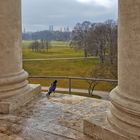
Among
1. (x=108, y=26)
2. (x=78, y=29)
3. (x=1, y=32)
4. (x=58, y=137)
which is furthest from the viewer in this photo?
(x=78, y=29)

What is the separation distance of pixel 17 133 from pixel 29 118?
1278 millimetres

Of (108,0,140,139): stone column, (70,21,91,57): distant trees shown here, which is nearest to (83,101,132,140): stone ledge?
(108,0,140,139): stone column

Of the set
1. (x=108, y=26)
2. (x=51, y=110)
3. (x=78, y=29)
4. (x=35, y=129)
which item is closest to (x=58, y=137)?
(x=35, y=129)

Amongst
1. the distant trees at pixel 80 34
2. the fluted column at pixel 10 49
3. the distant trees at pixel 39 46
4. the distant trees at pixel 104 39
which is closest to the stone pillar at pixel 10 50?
the fluted column at pixel 10 49

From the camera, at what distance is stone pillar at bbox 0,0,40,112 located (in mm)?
9406

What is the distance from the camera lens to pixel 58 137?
24.0 feet

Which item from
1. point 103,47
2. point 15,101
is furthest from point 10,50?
point 103,47

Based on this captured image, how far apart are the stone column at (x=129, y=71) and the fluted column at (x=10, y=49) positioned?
4076 millimetres

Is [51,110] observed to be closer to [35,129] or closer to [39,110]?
[39,110]

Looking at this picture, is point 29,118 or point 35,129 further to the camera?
point 29,118

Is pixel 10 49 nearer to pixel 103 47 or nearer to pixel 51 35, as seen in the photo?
pixel 103 47

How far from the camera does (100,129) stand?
6.91 m

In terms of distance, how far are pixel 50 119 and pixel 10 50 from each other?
2650 mm

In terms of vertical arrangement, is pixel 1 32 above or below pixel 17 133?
above
